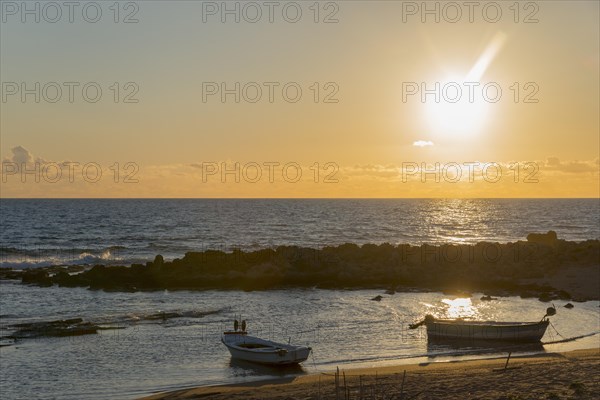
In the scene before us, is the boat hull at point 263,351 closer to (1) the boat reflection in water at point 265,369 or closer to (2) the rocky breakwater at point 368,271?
(1) the boat reflection in water at point 265,369

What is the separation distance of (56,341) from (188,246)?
59896mm

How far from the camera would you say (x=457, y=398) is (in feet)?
70.5

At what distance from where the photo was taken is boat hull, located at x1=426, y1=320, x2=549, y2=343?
3247 centimetres

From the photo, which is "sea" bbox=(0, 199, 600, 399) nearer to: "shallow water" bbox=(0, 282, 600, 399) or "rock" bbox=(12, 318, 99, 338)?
"shallow water" bbox=(0, 282, 600, 399)

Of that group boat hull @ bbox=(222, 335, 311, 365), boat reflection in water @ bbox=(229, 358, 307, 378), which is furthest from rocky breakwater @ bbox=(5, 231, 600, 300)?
boat reflection in water @ bbox=(229, 358, 307, 378)

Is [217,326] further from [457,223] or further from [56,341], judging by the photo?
[457,223]

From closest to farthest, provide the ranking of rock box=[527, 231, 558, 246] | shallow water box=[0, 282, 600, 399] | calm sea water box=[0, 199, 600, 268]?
shallow water box=[0, 282, 600, 399] < rock box=[527, 231, 558, 246] < calm sea water box=[0, 199, 600, 268]

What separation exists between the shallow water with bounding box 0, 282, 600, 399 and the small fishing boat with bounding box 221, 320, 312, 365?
41 centimetres

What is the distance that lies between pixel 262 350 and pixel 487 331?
1085cm

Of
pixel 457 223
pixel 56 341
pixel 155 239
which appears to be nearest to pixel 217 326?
pixel 56 341

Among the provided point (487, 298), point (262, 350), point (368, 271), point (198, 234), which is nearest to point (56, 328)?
point (262, 350)

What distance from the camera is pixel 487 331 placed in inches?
1296

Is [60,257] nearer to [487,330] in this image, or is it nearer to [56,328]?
[56,328]

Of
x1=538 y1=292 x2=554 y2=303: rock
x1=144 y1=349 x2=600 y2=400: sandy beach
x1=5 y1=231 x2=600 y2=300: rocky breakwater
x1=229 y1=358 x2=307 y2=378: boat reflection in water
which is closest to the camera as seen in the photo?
x1=144 y1=349 x2=600 y2=400: sandy beach
